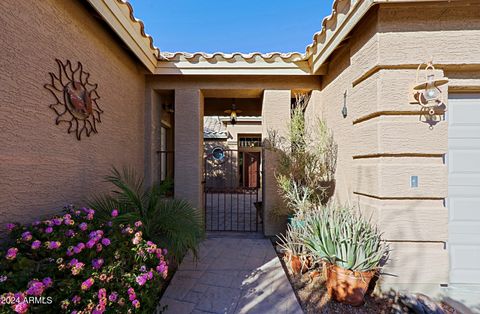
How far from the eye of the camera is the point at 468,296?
226cm

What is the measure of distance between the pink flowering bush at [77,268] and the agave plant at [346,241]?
5.64 ft

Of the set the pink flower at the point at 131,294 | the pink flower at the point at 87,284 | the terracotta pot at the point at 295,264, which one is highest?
the pink flower at the point at 87,284

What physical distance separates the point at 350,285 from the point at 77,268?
8.17 feet

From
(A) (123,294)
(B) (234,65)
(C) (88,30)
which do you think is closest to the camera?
(A) (123,294)

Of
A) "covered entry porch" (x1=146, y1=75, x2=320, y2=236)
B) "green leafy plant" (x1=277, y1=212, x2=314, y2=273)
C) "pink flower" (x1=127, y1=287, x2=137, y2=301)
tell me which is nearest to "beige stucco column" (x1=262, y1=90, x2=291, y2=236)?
"covered entry porch" (x1=146, y1=75, x2=320, y2=236)

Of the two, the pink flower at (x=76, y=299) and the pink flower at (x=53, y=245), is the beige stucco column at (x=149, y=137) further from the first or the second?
the pink flower at (x=76, y=299)

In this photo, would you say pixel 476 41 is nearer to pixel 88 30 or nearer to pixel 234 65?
pixel 234 65

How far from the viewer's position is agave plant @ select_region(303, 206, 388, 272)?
211 centimetres

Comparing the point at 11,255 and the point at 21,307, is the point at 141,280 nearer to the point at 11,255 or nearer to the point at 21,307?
the point at 21,307

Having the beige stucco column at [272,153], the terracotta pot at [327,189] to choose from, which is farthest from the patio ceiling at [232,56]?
the terracotta pot at [327,189]

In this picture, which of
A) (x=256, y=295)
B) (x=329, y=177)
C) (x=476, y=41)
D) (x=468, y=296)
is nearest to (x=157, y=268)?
(x=256, y=295)

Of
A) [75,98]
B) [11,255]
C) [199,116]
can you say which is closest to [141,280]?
[11,255]

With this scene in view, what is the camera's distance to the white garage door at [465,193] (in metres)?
2.37

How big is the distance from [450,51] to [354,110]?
1.10m
